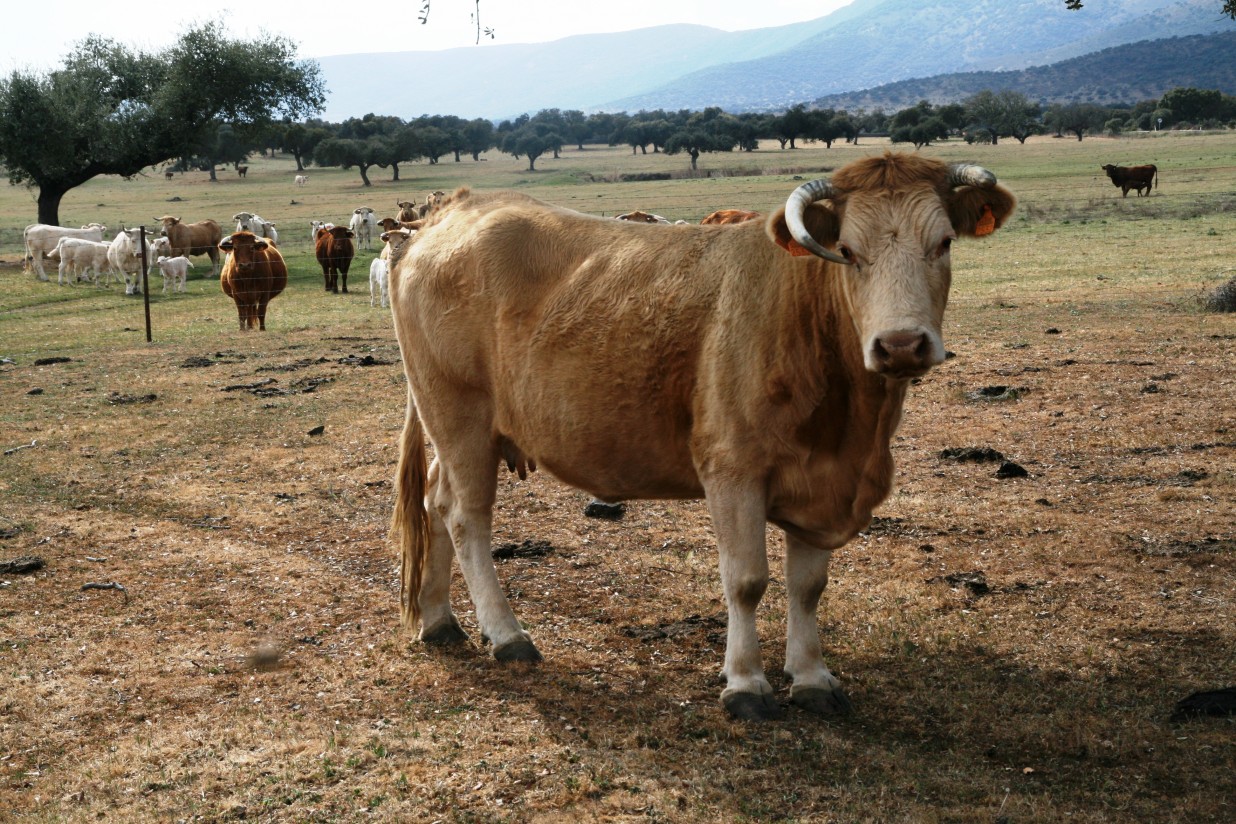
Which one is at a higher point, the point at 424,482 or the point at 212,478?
the point at 424,482

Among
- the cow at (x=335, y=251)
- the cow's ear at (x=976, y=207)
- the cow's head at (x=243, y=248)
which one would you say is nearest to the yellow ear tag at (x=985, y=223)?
the cow's ear at (x=976, y=207)

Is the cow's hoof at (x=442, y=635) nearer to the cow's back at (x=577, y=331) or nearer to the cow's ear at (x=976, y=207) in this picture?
the cow's back at (x=577, y=331)

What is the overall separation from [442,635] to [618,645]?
976 millimetres

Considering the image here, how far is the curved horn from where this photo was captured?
14.8 feet

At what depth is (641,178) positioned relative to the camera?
79.1 m

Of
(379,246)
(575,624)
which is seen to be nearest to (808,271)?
(575,624)

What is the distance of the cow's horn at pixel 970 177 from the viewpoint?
15.7 ft

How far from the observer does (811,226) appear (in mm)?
4859

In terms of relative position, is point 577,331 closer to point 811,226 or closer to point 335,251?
point 811,226

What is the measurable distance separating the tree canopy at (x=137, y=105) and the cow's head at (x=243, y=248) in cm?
1934

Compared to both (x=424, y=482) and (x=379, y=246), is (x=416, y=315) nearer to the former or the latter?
(x=424, y=482)

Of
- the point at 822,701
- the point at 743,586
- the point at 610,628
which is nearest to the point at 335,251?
the point at 610,628

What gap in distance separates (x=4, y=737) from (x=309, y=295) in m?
25.2

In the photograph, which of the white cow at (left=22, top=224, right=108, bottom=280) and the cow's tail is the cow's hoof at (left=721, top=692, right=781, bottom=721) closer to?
the cow's tail
